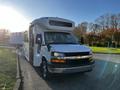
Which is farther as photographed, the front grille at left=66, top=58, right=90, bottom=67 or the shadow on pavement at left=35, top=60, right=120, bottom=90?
the front grille at left=66, top=58, right=90, bottom=67

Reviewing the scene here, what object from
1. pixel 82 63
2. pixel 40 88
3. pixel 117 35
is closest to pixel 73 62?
pixel 82 63

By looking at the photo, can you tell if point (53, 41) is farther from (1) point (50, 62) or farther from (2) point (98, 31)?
(2) point (98, 31)

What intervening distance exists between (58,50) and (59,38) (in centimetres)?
162

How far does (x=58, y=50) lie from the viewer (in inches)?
312

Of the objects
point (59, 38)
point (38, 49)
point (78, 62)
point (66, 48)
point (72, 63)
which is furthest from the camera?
point (38, 49)

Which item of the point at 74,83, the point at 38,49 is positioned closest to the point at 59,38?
the point at 38,49

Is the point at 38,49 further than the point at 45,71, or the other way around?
the point at 38,49

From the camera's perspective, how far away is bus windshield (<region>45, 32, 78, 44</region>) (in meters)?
9.17

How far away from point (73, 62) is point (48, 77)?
56.6 inches

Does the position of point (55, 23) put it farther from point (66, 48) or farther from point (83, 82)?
point (83, 82)

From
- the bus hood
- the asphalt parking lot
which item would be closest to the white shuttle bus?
the bus hood

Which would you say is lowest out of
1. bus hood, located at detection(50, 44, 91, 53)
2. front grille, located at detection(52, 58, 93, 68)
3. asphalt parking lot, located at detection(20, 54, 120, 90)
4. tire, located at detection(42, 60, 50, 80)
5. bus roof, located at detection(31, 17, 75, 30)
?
asphalt parking lot, located at detection(20, 54, 120, 90)

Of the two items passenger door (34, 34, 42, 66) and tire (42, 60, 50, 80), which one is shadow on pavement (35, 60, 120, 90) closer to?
tire (42, 60, 50, 80)

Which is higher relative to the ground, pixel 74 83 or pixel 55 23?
pixel 55 23
